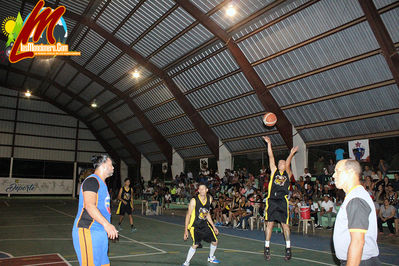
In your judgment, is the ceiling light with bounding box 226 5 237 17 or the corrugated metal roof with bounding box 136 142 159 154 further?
the corrugated metal roof with bounding box 136 142 159 154

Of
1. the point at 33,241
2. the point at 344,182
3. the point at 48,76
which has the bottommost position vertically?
the point at 33,241

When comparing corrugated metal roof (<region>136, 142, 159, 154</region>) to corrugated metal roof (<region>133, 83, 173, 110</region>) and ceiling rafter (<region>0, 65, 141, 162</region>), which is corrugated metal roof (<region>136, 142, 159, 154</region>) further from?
corrugated metal roof (<region>133, 83, 173, 110</region>)

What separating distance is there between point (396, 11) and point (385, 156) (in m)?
7.26

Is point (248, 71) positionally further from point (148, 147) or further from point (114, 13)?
point (148, 147)

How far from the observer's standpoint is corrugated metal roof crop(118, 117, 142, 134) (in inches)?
1258

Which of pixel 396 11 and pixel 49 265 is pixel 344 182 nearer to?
pixel 49 265

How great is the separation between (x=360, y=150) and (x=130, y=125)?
2255 centimetres

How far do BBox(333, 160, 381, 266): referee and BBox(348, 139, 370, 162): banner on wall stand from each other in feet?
51.5

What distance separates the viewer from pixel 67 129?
39406mm

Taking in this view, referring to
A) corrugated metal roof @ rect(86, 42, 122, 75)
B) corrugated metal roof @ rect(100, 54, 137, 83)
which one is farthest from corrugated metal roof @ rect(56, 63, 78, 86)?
corrugated metal roof @ rect(100, 54, 137, 83)

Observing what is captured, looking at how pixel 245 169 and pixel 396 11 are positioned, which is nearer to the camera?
pixel 396 11

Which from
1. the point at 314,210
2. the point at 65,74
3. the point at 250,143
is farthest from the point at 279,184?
the point at 65,74

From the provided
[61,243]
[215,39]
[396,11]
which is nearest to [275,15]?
[215,39]

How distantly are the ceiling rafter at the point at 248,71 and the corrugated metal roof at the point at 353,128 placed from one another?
1.11 m
